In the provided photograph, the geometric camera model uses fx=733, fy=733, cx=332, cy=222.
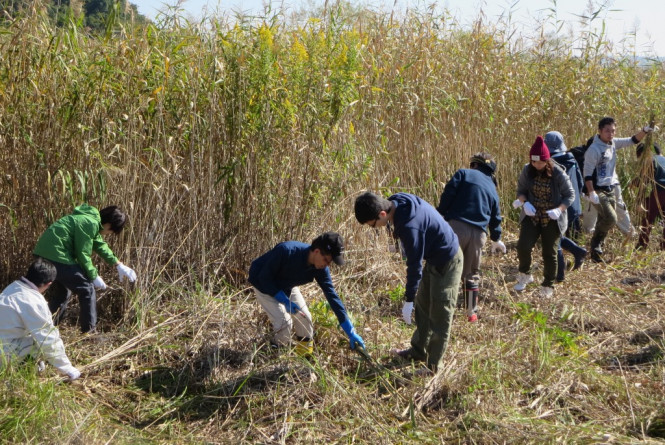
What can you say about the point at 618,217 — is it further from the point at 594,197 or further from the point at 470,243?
the point at 470,243

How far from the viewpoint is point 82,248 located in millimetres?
4766

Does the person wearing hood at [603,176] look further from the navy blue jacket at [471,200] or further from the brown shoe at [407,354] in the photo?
the brown shoe at [407,354]

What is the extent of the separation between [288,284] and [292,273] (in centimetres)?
11

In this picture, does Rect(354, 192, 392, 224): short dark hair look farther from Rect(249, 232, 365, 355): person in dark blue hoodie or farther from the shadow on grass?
the shadow on grass

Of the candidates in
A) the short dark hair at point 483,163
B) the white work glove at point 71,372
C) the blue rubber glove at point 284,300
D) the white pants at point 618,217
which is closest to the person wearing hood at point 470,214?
the short dark hair at point 483,163

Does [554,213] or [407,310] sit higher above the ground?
[554,213]

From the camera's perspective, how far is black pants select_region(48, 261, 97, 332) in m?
4.86

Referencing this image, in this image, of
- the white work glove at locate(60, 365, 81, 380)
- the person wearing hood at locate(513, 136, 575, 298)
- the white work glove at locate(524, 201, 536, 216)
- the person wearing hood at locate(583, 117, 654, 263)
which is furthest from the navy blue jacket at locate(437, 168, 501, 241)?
the white work glove at locate(60, 365, 81, 380)

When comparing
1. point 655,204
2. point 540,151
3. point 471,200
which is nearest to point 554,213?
point 540,151

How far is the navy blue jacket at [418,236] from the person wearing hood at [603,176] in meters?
3.32

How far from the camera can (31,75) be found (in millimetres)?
5094

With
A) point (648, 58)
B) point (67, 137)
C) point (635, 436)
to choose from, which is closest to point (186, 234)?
point (67, 137)

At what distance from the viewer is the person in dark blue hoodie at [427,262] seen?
423cm

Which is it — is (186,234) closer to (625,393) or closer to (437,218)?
(437,218)
